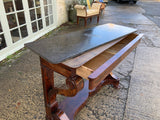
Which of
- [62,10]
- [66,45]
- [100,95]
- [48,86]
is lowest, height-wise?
[100,95]

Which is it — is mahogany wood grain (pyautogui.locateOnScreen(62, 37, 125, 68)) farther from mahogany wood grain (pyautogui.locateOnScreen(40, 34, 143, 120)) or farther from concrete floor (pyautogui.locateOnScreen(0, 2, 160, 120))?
concrete floor (pyautogui.locateOnScreen(0, 2, 160, 120))

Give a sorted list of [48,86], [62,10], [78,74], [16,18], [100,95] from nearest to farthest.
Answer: [78,74] < [48,86] < [100,95] < [16,18] < [62,10]

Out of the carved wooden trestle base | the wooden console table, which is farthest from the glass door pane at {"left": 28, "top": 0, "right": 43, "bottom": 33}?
the carved wooden trestle base

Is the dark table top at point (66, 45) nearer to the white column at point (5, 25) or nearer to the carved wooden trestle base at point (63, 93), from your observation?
the carved wooden trestle base at point (63, 93)

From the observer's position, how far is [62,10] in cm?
479

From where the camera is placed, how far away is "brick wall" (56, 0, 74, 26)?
14.9 feet

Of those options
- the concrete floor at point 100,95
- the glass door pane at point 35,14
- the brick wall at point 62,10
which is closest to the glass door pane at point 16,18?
the glass door pane at point 35,14

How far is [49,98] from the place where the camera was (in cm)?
119

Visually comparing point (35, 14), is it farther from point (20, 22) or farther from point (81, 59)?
point (81, 59)

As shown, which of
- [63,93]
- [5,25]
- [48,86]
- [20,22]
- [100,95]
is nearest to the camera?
[63,93]

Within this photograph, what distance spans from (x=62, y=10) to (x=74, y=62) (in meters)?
4.39

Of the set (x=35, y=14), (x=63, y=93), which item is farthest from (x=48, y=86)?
(x=35, y=14)

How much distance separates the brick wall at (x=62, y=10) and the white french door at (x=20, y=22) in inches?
24.0

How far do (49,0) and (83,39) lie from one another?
11.2ft
